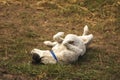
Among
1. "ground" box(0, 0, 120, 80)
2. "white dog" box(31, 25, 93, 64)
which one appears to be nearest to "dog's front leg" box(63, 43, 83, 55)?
"white dog" box(31, 25, 93, 64)

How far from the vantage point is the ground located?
13.6ft

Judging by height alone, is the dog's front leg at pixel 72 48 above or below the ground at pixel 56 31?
above

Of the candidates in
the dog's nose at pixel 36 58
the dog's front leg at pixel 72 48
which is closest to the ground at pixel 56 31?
the dog's nose at pixel 36 58

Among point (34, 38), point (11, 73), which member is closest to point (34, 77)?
point (11, 73)

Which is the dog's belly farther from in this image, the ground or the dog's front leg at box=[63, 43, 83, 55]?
the ground

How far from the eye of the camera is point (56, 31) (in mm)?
5551

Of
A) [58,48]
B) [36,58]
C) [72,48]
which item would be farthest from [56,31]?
[36,58]

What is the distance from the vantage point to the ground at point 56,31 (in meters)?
4.16

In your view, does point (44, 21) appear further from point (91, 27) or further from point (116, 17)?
point (116, 17)

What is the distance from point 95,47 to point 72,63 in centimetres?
73

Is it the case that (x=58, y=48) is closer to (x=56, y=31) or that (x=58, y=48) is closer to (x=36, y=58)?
(x=36, y=58)

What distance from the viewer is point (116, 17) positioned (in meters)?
6.31

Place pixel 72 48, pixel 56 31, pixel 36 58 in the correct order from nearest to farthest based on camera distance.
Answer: pixel 36 58
pixel 72 48
pixel 56 31

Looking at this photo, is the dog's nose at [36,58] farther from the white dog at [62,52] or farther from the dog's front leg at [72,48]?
the dog's front leg at [72,48]
